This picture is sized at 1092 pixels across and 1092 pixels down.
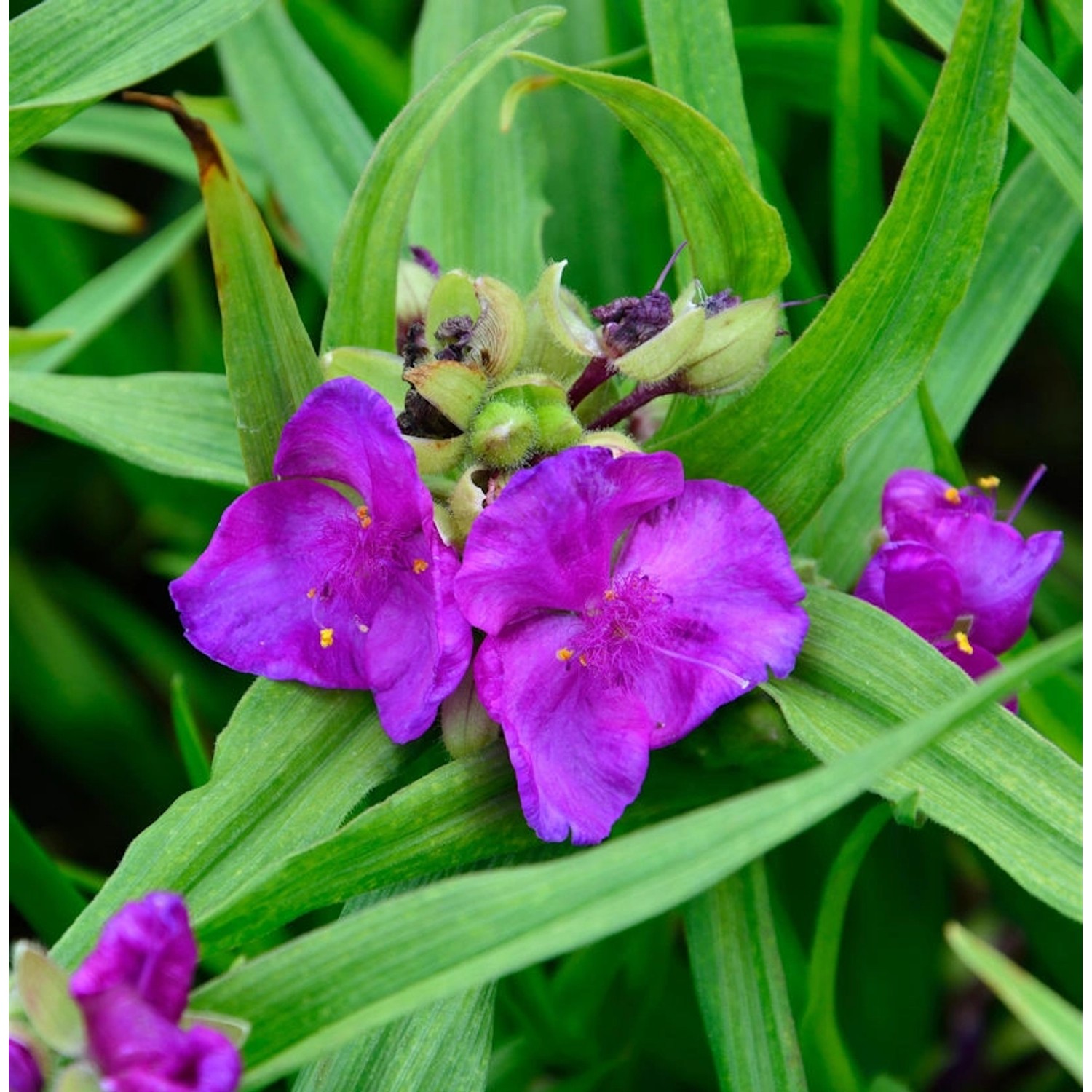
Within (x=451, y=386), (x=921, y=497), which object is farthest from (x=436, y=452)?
(x=921, y=497)

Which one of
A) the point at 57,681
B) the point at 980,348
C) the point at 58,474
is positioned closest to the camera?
the point at 980,348

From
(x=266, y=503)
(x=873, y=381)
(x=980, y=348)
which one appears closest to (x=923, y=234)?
(x=873, y=381)

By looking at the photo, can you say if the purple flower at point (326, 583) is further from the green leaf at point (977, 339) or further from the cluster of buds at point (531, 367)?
the green leaf at point (977, 339)

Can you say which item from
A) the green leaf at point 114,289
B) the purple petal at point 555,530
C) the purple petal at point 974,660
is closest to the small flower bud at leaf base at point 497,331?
the purple petal at point 555,530

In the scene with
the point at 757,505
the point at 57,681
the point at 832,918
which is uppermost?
the point at 757,505

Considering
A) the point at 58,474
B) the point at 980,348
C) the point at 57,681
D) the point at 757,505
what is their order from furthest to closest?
the point at 58,474 < the point at 57,681 < the point at 980,348 < the point at 757,505

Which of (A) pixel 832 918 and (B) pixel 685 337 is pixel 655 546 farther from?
(A) pixel 832 918

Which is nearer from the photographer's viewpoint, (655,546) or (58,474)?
(655,546)
